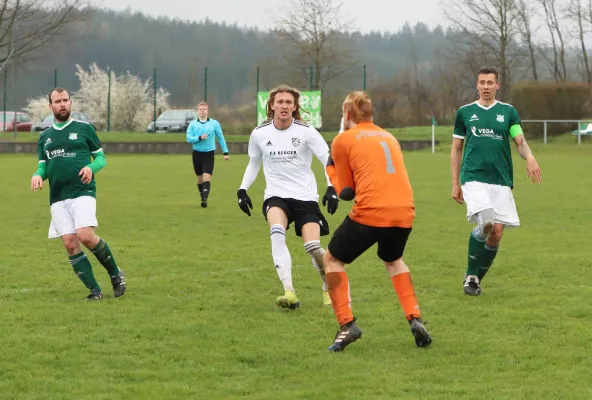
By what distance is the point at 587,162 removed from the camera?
33.3 metres

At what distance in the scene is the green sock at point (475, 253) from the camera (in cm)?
931

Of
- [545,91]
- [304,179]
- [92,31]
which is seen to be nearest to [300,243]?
[304,179]

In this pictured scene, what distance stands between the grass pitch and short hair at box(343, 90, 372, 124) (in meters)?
1.57

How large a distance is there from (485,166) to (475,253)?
794 millimetres

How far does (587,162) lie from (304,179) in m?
26.2

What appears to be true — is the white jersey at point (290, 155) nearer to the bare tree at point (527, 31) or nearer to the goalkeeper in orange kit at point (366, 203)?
the goalkeeper in orange kit at point (366, 203)

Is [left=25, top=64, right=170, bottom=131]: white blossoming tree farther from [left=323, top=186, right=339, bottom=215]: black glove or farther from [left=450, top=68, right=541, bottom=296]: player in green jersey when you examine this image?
[left=323, top=186, right=339, bottom=215]: black glove

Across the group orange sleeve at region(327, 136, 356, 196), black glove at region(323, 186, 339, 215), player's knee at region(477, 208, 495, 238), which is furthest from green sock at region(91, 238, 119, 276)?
player's knee at region(477, 208, 495, 238)

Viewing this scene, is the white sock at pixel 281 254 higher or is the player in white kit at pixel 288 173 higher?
the player in white kit at pixel 288 173

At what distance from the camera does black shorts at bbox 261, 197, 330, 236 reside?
870 centimetres

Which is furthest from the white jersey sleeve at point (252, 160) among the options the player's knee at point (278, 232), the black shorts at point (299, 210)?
the player's knee at point (278, 232)

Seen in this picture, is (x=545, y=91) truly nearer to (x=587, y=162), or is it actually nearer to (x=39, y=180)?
(x=587, y=162)

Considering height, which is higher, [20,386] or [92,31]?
[92,31]

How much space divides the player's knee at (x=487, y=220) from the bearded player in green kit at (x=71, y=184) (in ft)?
11.0
